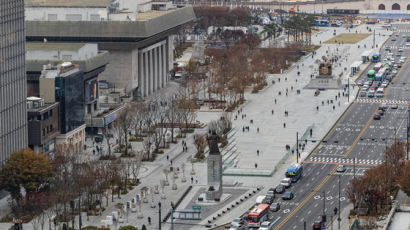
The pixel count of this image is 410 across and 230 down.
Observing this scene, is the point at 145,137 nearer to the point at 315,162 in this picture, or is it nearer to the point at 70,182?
the point at 315,162

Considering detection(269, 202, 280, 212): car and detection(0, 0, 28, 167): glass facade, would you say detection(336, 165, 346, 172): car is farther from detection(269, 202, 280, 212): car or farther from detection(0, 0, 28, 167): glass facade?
detection(0, 0, 28, 167): glass facade

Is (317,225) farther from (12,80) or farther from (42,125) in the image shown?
(42,125)

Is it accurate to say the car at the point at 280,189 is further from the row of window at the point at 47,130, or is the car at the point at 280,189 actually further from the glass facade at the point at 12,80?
the row of window at the point at 47,130

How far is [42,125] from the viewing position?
173875 millimetres

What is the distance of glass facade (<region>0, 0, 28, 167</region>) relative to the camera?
15750 cm

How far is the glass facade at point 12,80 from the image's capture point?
157500 mm

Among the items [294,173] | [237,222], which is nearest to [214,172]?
[294,173]

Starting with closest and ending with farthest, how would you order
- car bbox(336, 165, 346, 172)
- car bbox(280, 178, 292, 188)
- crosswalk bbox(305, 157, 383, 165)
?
1. car bbox(280, 178, 292, 188)
2. car bbox(336, 165, 346, 172)
3. crosswalk bbox(305, 157, 383, 165)

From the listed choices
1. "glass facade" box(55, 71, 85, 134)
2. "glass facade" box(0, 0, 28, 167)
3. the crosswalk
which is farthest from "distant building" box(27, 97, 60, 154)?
the crosswalk

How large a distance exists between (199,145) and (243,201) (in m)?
28.6

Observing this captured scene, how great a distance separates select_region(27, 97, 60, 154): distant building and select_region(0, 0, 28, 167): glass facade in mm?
4797

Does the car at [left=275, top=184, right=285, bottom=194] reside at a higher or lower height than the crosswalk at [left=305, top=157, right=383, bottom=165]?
lower

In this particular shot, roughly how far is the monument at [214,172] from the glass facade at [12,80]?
28.2 metres

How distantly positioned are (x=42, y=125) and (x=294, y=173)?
3886cm
